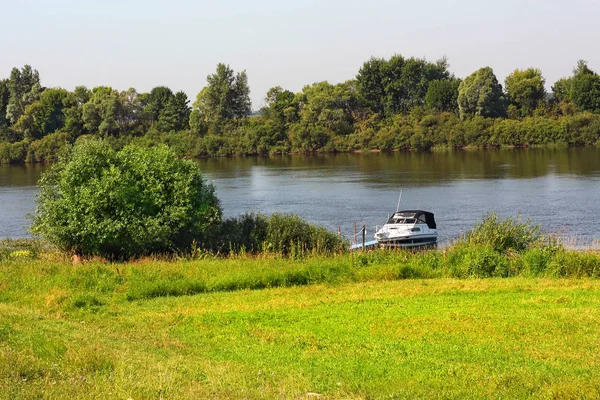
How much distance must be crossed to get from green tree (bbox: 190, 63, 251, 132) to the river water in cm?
2955

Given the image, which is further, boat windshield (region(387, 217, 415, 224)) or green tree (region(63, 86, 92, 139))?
green tree (region(63, 86, 92, 139))

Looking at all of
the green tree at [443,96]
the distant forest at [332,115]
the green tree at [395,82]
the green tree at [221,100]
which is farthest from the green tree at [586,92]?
the green tree at [221,100]

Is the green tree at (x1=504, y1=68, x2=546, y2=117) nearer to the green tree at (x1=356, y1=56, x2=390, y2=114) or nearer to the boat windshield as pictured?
the green tree at (x1=356, y1=56, x2=390, y2=114)

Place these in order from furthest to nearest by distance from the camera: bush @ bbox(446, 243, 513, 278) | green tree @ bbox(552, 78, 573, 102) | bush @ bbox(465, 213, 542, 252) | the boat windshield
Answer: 1. green tree @ bbox(552, 78, 573, 102)
2. the boat windshield
3. bush @ bbox(465, 213, 542, 252)
4. bush @ bbox(446, 243, 513, 278)

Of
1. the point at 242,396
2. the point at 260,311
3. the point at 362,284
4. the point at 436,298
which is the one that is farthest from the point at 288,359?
the point at 362,284

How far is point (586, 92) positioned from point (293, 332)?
125 m

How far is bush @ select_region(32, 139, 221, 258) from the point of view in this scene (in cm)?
3141

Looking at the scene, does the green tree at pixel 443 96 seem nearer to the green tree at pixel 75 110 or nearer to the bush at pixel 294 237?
the green tree at pixel 75 110

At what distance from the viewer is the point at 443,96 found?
447 feet

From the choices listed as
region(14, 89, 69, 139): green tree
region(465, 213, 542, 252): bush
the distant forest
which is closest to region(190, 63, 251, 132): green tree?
the distant forest

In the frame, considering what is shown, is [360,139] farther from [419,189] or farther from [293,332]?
[293,332]

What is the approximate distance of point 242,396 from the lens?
9.11 m

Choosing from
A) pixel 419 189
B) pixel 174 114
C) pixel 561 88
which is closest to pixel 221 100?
pixel 174 114

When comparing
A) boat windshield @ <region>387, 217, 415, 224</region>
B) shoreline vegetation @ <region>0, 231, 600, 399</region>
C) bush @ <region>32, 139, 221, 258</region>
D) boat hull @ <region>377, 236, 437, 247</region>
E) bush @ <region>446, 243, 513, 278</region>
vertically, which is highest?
bush @ <region>32, 139, 221, 258</region>
